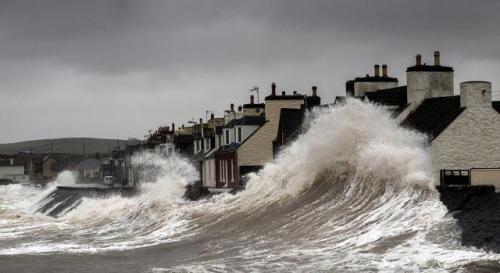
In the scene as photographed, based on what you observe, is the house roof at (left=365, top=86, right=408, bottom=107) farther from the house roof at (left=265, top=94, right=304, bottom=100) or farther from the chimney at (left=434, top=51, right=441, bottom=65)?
the house roof at (left=265, top=94, right=304, bottom=100)

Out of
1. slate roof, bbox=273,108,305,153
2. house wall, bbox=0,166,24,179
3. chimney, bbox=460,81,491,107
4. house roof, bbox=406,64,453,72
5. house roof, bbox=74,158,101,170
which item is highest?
house roof, bbox=406,64,453,72

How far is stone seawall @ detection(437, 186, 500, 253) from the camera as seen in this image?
16.0m

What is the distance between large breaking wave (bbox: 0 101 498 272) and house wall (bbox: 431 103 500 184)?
3.35 feet

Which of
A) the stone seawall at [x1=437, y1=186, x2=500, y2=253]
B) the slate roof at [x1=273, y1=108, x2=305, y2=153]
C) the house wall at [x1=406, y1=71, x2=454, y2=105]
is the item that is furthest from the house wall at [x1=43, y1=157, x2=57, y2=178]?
the stone seawall at [x1=437, y1=186, x2=500, y2=253]

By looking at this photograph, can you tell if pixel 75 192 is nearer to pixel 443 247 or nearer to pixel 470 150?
pixel 470 150

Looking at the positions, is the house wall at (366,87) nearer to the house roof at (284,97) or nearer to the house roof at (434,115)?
the house roof at (434,115)

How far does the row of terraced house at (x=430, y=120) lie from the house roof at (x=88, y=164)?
84264 mm

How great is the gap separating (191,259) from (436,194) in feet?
19.9

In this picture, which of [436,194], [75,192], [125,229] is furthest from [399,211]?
[75,192]

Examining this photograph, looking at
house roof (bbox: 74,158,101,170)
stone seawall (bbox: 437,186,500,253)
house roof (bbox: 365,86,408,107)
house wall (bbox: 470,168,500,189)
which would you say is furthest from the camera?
house roof (bbox: 74,158,101,170)

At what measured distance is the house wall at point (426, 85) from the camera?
33531 mm

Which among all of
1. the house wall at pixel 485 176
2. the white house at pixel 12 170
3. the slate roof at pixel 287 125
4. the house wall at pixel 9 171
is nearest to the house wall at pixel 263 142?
the slate roof at pixel 287 125

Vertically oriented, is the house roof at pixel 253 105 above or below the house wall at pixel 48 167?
above

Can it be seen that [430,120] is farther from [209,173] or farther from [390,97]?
[209,173]
